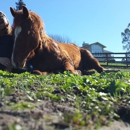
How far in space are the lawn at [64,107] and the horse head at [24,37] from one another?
2.23m

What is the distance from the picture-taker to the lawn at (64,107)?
5.90ft

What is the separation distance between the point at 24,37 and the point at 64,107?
3350 millimetres

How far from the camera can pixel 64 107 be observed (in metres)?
2.32

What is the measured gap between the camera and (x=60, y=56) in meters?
6.93

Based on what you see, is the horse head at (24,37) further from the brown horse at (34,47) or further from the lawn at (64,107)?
the lawn at (64,107)

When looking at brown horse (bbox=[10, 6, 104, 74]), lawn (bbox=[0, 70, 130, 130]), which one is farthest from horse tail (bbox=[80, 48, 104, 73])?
lawn (bbox=[0, 70, 130, 130])

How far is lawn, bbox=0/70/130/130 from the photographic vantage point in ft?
5.90

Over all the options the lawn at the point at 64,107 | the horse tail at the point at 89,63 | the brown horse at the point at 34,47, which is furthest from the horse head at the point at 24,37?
the horse tail at the point at 89,63

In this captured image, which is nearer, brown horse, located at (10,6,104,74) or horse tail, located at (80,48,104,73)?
brown horse, located at (10,6,104,74)

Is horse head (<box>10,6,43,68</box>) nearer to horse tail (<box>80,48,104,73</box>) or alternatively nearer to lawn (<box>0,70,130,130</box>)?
lawn (<box>0,70,130,130</box>)

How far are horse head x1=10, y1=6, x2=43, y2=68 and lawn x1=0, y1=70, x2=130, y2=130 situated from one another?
2.23 metres

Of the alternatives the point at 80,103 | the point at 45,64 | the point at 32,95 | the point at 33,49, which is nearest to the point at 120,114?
the point at 80,103

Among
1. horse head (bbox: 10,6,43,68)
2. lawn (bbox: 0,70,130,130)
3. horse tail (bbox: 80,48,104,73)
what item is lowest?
lawn (bbox: 0,70,130,130)

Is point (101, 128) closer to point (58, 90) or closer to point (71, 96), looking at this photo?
point (71, 96)
